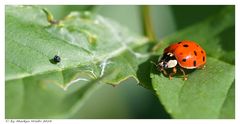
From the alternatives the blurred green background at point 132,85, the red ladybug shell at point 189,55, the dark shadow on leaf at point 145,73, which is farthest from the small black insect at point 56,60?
the blurred green background at point 132,85

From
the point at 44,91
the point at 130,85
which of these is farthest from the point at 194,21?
the point at 44,91

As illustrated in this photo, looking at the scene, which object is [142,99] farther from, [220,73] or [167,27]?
[220,73]

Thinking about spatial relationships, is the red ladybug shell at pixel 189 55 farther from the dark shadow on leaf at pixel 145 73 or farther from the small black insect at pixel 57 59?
the small black insect at pixel 57 59

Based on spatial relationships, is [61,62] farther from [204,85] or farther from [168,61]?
[204,85]

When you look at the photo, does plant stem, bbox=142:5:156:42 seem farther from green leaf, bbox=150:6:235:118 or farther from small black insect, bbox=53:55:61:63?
small black insect, bbox=53:55:61:63

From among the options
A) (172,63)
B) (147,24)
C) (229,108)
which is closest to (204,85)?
(229,108)

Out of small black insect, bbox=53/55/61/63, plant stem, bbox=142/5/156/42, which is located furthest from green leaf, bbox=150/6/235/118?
small black insect, bbox=53/55/61/63
